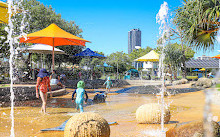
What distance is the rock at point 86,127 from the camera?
12.2 ft

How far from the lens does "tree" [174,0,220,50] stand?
8.88 metres

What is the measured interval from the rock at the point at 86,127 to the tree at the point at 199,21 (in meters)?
7.06

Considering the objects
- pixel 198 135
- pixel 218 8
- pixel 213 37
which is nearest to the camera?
pixel 198 135

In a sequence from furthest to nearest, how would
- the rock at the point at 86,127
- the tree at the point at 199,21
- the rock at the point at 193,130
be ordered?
the tree at the point at 199,21, the rock at the point at 86,127, the rock at the point at 193,130

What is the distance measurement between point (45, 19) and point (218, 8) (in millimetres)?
18573

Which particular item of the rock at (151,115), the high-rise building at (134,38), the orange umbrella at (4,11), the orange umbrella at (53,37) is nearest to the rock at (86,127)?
the rock at (151,115)

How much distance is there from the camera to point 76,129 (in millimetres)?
3732

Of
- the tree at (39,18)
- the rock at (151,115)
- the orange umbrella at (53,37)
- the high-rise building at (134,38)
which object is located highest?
the high-rise building at (134,38)

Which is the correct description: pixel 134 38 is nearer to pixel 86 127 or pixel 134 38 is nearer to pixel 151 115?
pixel 151 115

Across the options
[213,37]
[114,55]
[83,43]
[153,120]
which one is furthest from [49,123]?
[114,55]

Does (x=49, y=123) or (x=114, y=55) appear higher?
(x=114, y=55)

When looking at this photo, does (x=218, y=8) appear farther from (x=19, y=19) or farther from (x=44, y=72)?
(x=19, y=19)

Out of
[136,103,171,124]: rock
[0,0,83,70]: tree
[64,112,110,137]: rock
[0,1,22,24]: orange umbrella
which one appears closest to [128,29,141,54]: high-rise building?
[0,0,83,70]: tree

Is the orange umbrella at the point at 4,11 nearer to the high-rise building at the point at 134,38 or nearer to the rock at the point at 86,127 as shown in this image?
the rock at the point at 86,127
